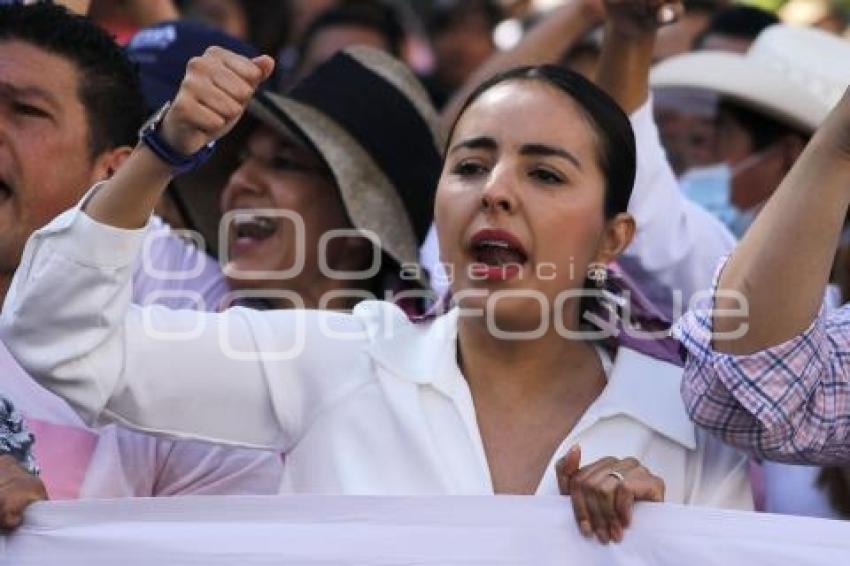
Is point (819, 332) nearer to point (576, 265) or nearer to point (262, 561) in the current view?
point (576, 265)

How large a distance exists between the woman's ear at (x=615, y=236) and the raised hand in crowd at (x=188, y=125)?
2.54 feet

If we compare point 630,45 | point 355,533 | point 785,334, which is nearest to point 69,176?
point 355,533

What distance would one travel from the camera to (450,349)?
3.14m

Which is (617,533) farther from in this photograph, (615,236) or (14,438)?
(14,438)

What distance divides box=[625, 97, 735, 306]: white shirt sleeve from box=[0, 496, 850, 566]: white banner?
1.21 m

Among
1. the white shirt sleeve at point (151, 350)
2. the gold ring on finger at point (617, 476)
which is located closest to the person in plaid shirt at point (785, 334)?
the gold ring on finger at point (617, 476)

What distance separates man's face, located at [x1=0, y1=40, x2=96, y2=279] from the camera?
10.6ft

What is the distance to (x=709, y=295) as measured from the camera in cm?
301

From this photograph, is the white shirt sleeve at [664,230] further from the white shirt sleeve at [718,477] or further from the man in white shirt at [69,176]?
the man in white shirt at [69,176]

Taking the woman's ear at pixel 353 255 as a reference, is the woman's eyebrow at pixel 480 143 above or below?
above

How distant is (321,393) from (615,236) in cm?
60

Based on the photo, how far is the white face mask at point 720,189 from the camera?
4.65 metres

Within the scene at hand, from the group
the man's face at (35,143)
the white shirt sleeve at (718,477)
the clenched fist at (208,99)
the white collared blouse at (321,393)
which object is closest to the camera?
the clenched fist at (208,99)

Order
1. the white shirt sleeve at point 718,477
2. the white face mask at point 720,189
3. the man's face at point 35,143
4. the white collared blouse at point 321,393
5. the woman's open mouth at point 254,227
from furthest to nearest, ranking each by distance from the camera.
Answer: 1. the white face mask at point 720,189
2. the woman's open mouth at point 254,227
3. the man's face at point 35,143
4. the white shirt sleeve at point 718,477
5. the white collared blouse at point 321,393
